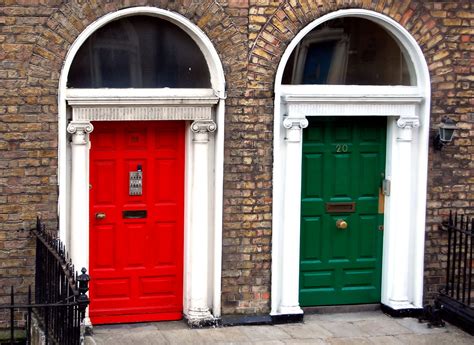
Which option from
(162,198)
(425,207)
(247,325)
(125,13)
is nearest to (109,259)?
(162,198)

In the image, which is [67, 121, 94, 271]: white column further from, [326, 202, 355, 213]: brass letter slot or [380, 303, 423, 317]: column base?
[380, 303, 423, 317]: column base

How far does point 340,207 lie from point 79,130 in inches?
112

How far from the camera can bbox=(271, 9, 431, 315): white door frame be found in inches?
381

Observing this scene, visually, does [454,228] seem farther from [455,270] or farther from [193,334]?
[193,334]

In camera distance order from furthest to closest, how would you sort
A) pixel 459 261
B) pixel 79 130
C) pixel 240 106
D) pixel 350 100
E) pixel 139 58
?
pixel 459 261
pixel 350 100
pixel 240 106
pixel 139 58
pixel 79 130

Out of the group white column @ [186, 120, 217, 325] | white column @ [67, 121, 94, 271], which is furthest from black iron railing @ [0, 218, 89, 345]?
white column @ [186, 120, 217, 325]

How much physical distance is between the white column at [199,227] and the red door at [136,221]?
0.76ft

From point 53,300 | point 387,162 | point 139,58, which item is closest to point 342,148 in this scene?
point 387,162

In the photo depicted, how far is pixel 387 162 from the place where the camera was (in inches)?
401

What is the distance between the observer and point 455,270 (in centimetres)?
1044

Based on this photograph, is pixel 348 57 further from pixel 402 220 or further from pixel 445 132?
pixel 402 220

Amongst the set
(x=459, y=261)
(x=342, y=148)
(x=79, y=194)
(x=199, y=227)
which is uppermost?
(x=342, y=148)

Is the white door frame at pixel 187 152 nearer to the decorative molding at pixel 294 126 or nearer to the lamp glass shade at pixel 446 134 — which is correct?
the decorative molding at pixel 294 126

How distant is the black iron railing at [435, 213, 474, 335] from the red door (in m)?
2.77
